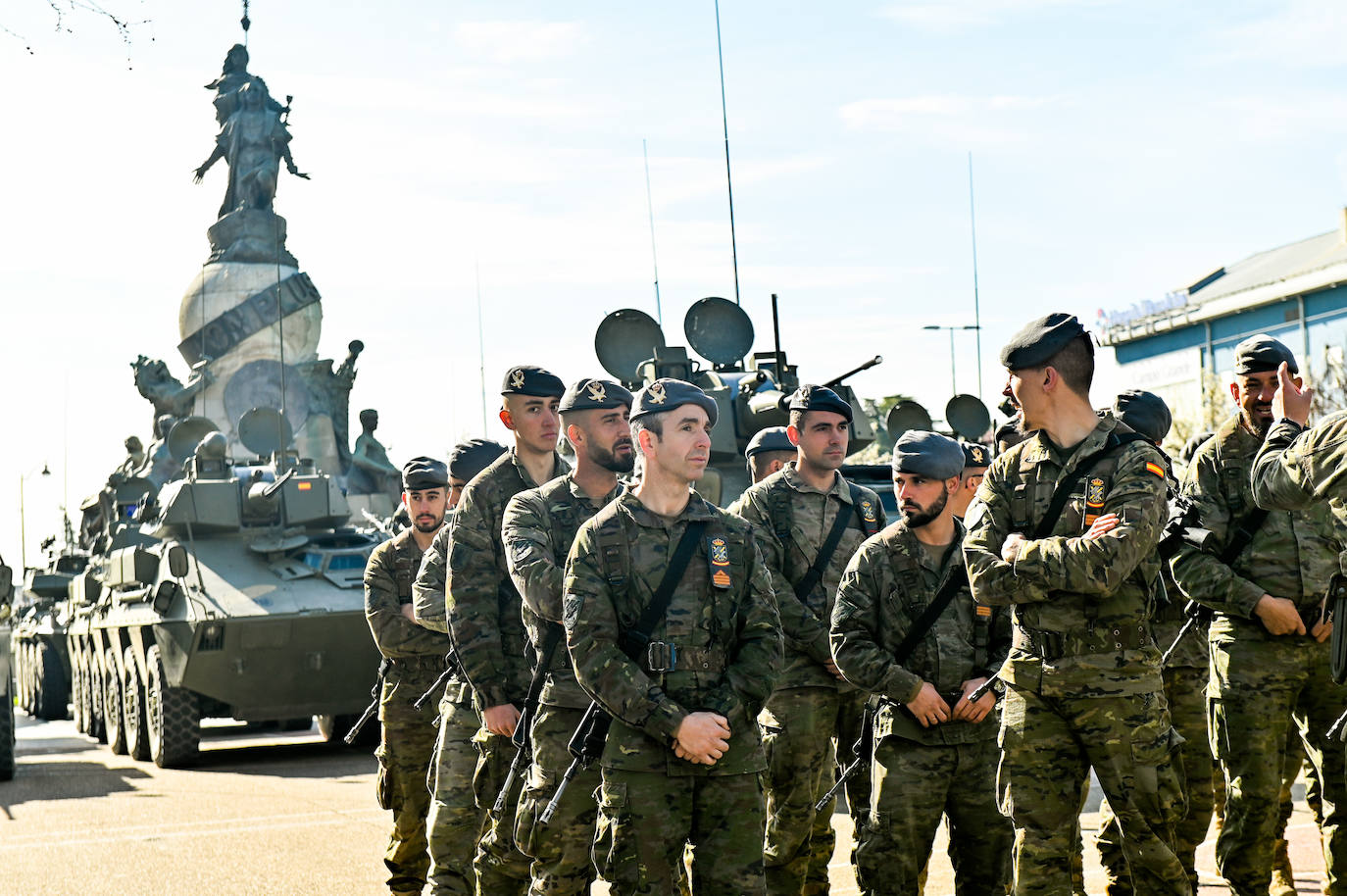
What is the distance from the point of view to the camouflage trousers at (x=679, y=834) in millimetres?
4672

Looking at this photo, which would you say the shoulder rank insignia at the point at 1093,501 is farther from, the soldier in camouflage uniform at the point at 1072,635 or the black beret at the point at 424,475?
the black beret at the point at 424,475

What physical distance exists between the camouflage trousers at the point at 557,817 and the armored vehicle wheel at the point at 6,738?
9.12m

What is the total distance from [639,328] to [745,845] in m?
8.14

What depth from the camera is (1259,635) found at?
606 cm

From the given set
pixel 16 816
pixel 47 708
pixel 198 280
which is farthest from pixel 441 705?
pixel 198 280

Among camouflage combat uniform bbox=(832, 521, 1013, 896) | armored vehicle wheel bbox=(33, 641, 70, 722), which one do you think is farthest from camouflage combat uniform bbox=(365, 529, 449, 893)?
armored vehicle wheel bbox=(33, 641, 70, 722)

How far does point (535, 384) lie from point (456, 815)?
162 centimetres

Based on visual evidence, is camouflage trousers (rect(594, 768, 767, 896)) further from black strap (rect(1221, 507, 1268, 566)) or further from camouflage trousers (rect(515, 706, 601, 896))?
black strap (rect(1221, 507, 1268, 566))

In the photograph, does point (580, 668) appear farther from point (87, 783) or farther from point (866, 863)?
point (87, 783)

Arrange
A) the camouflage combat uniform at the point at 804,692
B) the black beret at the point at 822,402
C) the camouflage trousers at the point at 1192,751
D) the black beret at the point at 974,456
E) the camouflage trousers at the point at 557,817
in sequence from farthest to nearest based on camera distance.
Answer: the black beret at the point at 974,456
the black beret at the point at 822,402
the camouflage trousers at the point at 1192,751
the camouflage combat uniform at the point at 804,692
the camouflage trousers at the point at 557,817

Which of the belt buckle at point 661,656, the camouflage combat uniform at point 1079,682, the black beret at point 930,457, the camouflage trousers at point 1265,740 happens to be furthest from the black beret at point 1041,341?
the camouflage trousers at point 1265,740

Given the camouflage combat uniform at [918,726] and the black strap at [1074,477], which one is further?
the camouflage combat uniform at [918,726]

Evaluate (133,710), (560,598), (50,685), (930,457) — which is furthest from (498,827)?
(50,685)

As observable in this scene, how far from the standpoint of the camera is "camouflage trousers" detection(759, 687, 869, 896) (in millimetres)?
6043
